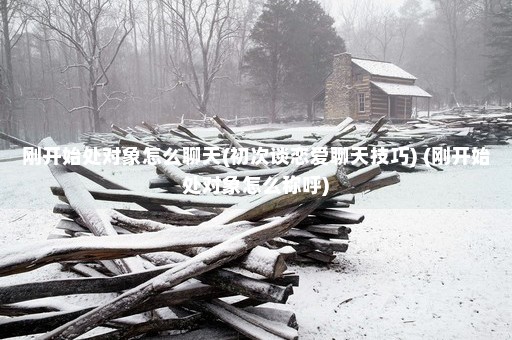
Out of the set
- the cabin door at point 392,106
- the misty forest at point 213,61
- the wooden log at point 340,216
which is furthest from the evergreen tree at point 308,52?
the wooden log at point 340,216

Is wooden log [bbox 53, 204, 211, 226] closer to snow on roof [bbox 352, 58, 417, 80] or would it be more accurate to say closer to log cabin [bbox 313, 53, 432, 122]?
log cabin [bbox 313, 53, 432, 122]

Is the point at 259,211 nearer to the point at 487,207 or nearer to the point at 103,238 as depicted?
the point at 103,238

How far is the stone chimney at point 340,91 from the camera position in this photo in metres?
30.2

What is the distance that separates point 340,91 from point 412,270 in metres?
29.2

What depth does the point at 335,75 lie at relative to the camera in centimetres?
3144

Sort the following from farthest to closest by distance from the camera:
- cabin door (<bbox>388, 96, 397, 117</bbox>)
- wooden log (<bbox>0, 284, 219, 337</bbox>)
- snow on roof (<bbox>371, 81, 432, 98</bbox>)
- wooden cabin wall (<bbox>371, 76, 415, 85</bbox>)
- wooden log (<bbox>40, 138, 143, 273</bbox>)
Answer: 1. cabin door (<bbox>388, 96, 397, 117</bbox>)
2. wooden cabin wall (<bbox>371, 76, 415, 85</bbox>)
3. snow on roof (<bbox>371, 81, 432, 98</bbox>)
4. wooden log (<bbox>40, 138, 143, 273</bbox>)
5. wooden log (<bbox>0, 284, 219, 337</bbox>)

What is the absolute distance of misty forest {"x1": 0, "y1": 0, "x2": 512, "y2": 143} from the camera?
98.7 feet

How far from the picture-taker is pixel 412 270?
354 cm

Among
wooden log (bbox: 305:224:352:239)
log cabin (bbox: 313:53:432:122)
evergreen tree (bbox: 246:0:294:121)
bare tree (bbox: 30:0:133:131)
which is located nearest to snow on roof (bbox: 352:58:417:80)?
log cabin (bbox: 313:53:432:122)

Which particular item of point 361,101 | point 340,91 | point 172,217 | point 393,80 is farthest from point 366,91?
point 172,217

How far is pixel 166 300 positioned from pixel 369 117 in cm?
2948

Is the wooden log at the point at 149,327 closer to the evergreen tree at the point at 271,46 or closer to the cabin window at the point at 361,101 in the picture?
the cabin window at the point at 361,101

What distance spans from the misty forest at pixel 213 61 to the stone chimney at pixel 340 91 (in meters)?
4.33

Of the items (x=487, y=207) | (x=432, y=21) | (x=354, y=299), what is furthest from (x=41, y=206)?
(x=432, y=21)
